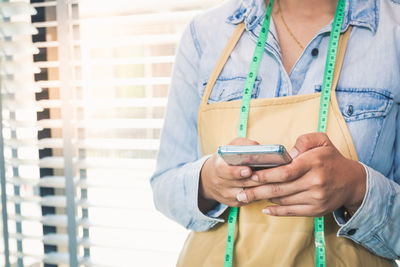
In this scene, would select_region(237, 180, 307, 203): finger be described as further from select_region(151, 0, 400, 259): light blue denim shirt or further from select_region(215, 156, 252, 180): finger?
select_region(151, 0, 400, 259): light blue denim shirt

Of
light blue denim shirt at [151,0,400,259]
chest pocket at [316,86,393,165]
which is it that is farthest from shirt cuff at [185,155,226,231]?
chest pocket at [316,86,393,165]

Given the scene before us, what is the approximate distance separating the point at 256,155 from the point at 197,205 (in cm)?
33

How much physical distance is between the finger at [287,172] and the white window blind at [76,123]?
3.17ft

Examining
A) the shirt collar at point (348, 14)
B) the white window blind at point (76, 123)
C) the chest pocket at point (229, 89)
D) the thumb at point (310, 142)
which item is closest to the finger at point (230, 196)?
the thumb at point (310, 142)

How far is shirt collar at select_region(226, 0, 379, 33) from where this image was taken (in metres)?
0.93

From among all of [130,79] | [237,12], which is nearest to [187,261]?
[237,12]

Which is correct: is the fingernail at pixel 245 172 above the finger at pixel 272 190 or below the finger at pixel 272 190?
above

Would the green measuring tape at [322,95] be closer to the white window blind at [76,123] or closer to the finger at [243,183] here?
the finger at [243,183]

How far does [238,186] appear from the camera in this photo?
83 cm

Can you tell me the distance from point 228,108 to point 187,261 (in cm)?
42

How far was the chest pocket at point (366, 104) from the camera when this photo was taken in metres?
0.89

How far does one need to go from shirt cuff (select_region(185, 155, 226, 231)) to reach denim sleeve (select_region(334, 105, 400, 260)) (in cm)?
29

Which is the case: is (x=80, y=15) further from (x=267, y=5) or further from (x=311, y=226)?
(x=311, y=226)

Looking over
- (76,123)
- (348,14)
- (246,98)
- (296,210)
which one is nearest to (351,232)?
(296,210)
